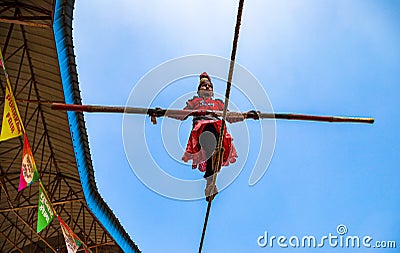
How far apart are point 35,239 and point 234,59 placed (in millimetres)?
12716

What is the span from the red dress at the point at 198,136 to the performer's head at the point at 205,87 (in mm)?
105

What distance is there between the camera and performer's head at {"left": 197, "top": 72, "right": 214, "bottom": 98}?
689 cm

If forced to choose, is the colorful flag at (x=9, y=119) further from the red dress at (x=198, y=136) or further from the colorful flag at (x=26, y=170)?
the red dress at (x=198, y=136)

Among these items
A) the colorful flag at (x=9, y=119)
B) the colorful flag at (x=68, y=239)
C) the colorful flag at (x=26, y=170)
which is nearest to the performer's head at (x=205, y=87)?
the colorful flag at (x=9, y=119)

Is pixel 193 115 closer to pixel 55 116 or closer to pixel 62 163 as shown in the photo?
pixel 55 116

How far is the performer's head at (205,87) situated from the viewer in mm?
6891

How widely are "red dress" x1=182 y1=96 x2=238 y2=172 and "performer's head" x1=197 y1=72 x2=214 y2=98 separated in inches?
4.2

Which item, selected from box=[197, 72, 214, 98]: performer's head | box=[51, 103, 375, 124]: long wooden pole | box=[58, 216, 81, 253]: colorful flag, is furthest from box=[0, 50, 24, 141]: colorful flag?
box=[58, 216, 81, 253]: colorful flag

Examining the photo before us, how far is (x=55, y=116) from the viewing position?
36.1 feet

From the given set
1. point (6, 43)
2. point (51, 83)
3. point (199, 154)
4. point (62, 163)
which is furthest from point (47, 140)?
point (199, 154)

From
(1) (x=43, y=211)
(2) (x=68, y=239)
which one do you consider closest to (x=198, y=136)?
(1) (x=43, y=211)

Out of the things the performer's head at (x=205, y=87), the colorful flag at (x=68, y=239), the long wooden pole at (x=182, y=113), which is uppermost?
the performer's head at (x=205, y=87)

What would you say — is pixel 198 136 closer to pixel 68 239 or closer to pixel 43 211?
pixel 43 211

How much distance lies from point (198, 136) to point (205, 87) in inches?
31.2
